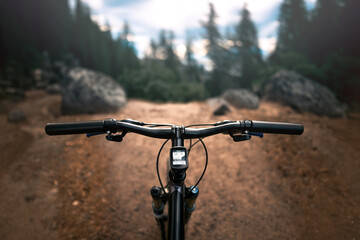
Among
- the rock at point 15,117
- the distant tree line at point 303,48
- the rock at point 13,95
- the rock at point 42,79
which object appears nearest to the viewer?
the rock at point 15,117

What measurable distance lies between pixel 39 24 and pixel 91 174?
45.4m

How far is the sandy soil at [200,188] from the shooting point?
3191 mm

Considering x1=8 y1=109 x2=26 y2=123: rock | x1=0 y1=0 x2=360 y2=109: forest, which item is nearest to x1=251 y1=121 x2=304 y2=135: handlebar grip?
x1=8 y1=109 x2=26 y2=123: rock

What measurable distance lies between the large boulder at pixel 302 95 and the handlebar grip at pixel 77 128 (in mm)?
11511

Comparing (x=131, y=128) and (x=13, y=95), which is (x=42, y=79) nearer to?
(x=13, y=95)

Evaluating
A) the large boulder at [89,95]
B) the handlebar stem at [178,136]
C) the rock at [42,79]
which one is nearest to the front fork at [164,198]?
the handlebar stem at [178,136]

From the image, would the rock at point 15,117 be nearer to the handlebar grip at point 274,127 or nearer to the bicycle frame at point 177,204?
the bicycle frame at point 177,204

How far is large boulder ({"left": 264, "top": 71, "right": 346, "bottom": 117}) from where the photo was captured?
9664mm

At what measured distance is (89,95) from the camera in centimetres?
923

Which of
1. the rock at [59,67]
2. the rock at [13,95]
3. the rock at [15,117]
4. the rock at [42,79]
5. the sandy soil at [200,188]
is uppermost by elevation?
the rock at [59,67]

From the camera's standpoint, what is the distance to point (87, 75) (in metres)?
10.3

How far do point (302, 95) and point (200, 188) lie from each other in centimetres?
992

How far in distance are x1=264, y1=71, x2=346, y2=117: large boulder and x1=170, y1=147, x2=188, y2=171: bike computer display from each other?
36.7 ft

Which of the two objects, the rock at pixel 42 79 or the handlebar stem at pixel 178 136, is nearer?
the handlebar stem at pixel 178 136
